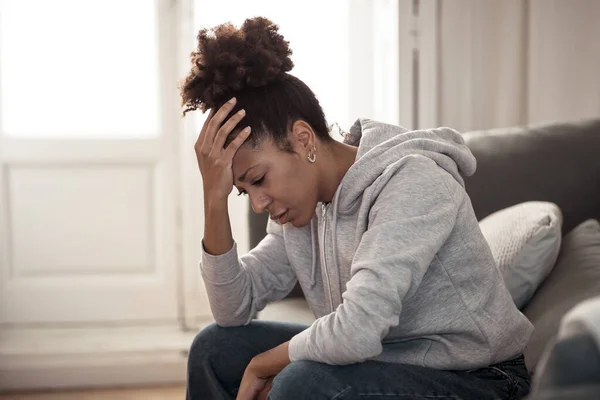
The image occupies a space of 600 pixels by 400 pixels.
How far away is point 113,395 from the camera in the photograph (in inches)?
114

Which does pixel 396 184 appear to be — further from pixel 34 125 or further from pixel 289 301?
pixel 34 125

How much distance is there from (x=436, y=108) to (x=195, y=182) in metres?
0.91

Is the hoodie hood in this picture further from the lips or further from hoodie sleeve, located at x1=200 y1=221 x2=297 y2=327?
hoodie sleeve, located at x1=200 y1=221 x2=297 y2=327

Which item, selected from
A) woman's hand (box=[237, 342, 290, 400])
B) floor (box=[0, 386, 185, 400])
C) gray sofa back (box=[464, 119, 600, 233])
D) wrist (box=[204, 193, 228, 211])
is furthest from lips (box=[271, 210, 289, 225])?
floor (box=[0, 386, 185, 400])

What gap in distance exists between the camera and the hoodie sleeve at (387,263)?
1.23m

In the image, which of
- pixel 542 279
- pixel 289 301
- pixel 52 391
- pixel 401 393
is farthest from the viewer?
pixel 52 391

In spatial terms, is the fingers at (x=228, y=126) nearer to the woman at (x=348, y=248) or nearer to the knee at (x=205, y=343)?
the woman at (x=348, y=248)

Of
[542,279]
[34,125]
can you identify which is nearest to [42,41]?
[34,125]

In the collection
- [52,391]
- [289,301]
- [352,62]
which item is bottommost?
[52,391]

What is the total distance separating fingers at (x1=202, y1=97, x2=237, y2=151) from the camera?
1403mm

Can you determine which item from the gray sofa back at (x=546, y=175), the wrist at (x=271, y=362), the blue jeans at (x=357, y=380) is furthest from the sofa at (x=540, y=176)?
the wrist at (x=271, y=362)

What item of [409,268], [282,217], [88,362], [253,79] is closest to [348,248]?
[282,217]

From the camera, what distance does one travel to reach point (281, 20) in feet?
9.82

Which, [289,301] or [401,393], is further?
[289,301]
